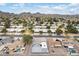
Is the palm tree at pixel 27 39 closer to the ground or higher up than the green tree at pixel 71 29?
closer to the ground

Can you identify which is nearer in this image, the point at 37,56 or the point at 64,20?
the point at 37,56

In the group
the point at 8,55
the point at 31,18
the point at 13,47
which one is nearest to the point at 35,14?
the point at 31,18

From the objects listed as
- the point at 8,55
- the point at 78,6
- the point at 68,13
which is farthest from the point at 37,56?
the point at 78,6

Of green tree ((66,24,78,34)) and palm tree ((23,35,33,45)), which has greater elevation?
green tree ((66,24,78,34))

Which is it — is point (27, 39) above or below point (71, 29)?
below

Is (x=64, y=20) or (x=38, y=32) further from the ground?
(x=64, y=20)

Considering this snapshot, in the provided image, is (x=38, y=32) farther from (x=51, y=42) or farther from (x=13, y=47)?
(x=13, y=47)

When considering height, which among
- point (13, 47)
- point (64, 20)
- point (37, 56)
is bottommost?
point (37, 56)

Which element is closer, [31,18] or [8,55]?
[8,55]

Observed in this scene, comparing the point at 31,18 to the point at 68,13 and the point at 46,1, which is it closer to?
the point at 46,1
